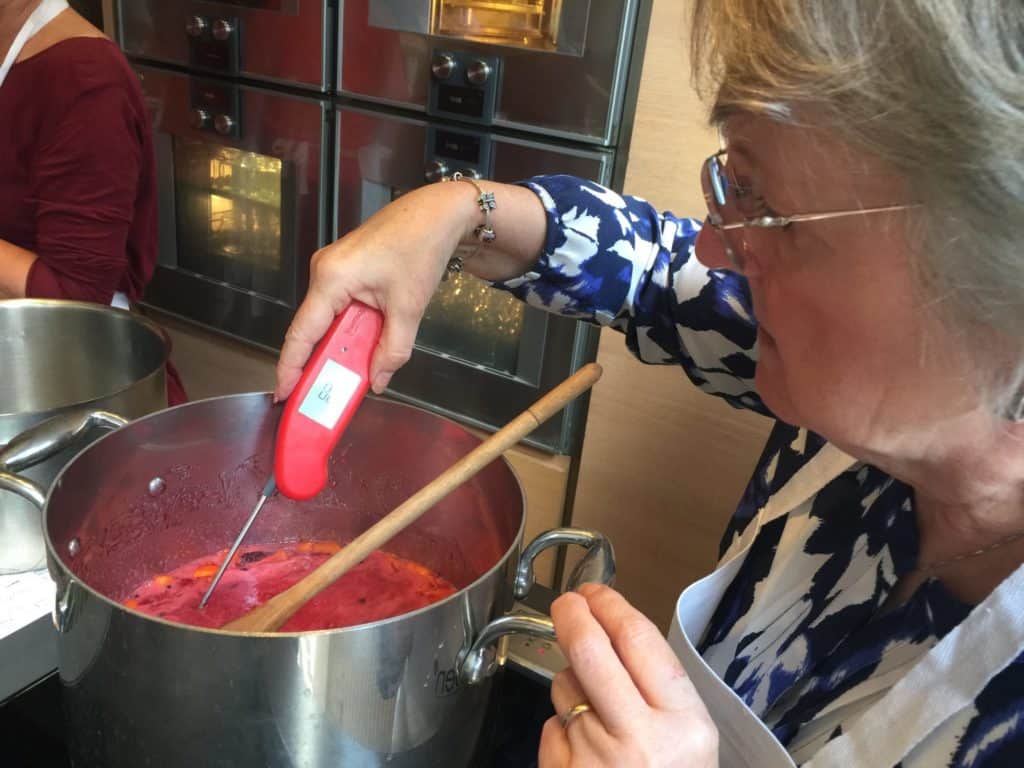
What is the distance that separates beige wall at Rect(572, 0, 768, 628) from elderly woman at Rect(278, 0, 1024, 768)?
1.40ft

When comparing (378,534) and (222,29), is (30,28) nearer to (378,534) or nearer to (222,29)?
(222,29)

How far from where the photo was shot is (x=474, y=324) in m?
1.48

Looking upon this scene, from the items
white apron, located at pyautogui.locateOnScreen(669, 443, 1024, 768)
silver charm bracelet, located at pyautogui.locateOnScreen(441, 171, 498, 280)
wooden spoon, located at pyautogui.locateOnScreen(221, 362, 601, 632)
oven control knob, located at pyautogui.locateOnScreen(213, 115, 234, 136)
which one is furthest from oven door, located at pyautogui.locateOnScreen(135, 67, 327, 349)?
white apron, located at pyautogui.locateOnScreen(669, 443, 1024, 768)

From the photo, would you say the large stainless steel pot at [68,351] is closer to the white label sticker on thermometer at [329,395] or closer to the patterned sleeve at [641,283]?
the white label sticker on thermometer at [329,395]

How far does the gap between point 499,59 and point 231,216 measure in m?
0.70

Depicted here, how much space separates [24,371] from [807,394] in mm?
823

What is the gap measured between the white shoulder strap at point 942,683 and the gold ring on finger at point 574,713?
0.19 metres

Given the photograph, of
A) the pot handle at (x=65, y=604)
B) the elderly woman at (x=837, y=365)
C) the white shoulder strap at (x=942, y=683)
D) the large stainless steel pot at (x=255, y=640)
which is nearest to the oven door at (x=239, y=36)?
the elderly woman at (x=837, y=365)

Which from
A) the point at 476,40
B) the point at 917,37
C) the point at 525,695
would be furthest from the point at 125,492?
the point at 476,40

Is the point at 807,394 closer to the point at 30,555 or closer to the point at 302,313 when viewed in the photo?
the point at 302,313

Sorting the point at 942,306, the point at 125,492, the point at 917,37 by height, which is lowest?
the point at 125,492

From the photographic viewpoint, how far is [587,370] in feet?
2.15

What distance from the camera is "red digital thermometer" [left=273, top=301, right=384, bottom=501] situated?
24.3 inches

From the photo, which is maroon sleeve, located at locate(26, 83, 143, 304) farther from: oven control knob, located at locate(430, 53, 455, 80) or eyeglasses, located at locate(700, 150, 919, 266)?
eyeglasses, located at locate(700, 150, 919, 266)
